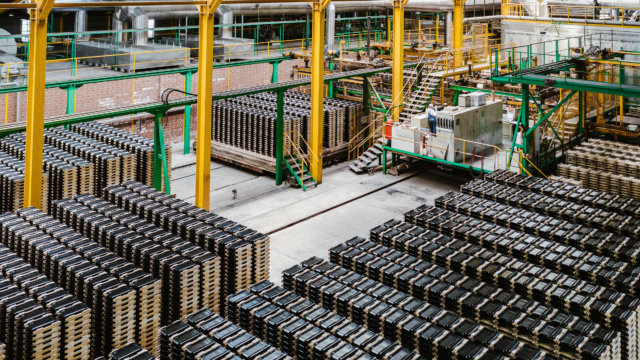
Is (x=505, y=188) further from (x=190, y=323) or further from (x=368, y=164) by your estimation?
(x=190, y=323)

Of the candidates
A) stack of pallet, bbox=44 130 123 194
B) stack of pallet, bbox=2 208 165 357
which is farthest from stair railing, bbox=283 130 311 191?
stack of pallet, bbox=2 208 165 357

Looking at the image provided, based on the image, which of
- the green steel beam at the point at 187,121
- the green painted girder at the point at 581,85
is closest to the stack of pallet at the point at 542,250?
the green painted girder at the point at 581,85

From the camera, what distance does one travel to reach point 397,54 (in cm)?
1997

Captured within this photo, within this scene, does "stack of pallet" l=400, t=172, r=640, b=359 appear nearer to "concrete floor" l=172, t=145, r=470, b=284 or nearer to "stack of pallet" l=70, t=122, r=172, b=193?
"concrete floor" l=172, t=145, r=470, b=284

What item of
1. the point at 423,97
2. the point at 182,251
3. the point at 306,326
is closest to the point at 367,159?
the point at 423,97

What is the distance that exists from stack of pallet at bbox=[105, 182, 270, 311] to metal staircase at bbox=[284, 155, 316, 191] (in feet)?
19.4

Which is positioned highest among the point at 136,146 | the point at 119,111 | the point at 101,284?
the point at 119,111

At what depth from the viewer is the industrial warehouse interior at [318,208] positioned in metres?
8.35

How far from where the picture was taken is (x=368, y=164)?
19.7 m

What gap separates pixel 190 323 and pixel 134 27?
16281 mm

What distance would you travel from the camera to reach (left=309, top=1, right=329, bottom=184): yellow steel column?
57.0 ft

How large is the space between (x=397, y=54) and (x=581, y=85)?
6801 millimetres

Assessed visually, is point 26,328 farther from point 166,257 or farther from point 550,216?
point 550,216

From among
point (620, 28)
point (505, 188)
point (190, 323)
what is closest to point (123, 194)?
point (190, 323)
